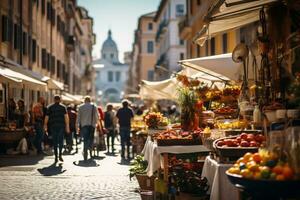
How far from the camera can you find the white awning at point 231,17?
7.91m

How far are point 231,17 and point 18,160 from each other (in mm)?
9773

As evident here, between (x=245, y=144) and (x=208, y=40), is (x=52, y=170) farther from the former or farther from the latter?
(x=208, y=40)

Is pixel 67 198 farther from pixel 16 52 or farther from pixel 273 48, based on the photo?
pixel 16 52

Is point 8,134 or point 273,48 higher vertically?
point 273,48

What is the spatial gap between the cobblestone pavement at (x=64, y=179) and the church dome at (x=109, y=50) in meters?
160

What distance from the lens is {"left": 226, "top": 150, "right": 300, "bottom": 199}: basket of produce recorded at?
516 centimetres

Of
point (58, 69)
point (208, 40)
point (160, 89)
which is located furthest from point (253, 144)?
point (58, 69)

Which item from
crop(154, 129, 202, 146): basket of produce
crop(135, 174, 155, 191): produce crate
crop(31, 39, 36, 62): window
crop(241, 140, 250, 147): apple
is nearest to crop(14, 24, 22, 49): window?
crop(31, 39, 36, 62): window

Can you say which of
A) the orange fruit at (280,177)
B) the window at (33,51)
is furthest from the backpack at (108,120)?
the orange fruit at (280,177)

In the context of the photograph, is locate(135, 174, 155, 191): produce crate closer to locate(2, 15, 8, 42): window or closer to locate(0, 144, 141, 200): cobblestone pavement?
locate(0, 144, 141, 200): cobblestone pavement

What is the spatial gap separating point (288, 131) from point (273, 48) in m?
3.92

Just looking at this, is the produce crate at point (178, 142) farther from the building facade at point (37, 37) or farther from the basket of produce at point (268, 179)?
the building facade at point (37, 37)

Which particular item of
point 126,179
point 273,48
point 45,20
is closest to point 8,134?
point 126,179

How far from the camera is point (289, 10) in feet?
30.9
